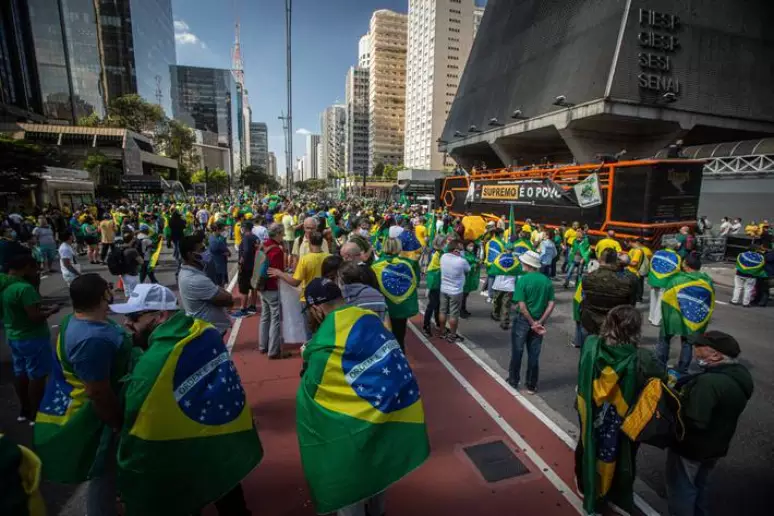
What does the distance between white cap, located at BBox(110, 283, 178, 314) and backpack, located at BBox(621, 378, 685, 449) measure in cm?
335

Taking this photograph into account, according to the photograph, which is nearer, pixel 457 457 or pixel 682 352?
pixel 457 457

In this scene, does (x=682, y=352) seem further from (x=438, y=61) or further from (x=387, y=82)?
(x=387, y=82)

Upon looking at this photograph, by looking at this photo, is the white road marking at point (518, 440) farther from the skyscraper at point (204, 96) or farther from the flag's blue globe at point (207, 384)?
the skyscraper at point (204, 96)

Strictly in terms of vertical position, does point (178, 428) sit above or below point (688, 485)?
above

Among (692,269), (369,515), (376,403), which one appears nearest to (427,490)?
(369,515)

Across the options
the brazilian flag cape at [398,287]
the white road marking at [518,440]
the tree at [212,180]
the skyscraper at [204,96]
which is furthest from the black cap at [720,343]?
the skyscraper at [204,96]

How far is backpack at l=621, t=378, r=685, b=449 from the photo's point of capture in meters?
2.66

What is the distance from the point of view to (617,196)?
12.5 meters

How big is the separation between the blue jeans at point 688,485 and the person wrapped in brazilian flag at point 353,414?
2079mm

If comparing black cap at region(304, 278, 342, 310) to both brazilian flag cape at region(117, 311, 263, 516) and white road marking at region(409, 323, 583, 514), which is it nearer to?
brazilian flag cape at region(117, 311, 263, 516)

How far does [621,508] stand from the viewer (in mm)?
3133

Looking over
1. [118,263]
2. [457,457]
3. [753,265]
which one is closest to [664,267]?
[753,265]

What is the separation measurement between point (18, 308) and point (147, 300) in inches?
96.1

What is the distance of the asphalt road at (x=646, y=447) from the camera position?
338 cm
